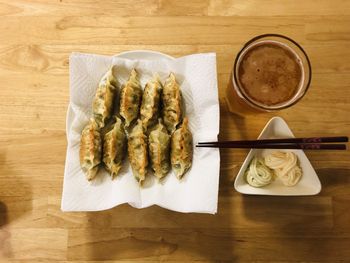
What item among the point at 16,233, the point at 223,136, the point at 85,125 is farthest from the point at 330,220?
the point at 16,233

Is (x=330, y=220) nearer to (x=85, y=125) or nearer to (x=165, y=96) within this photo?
(x=165, y=96)

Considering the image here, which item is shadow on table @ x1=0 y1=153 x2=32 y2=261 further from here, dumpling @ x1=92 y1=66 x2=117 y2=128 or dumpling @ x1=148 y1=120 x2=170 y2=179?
dumpling @ x1=148 y1=120 x2=170 y2=179

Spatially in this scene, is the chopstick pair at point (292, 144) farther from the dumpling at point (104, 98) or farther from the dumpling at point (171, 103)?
the dumpling at point (104, 98)

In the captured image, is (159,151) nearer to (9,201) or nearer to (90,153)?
(90,153)

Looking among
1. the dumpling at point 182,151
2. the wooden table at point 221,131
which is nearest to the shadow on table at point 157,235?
the wooden table at point 221,131

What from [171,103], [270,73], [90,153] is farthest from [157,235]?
[270,73]

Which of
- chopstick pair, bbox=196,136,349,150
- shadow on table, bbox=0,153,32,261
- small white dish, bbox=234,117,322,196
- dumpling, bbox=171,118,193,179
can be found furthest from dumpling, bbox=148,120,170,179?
shadow on table, bbox=0,153,32,261
